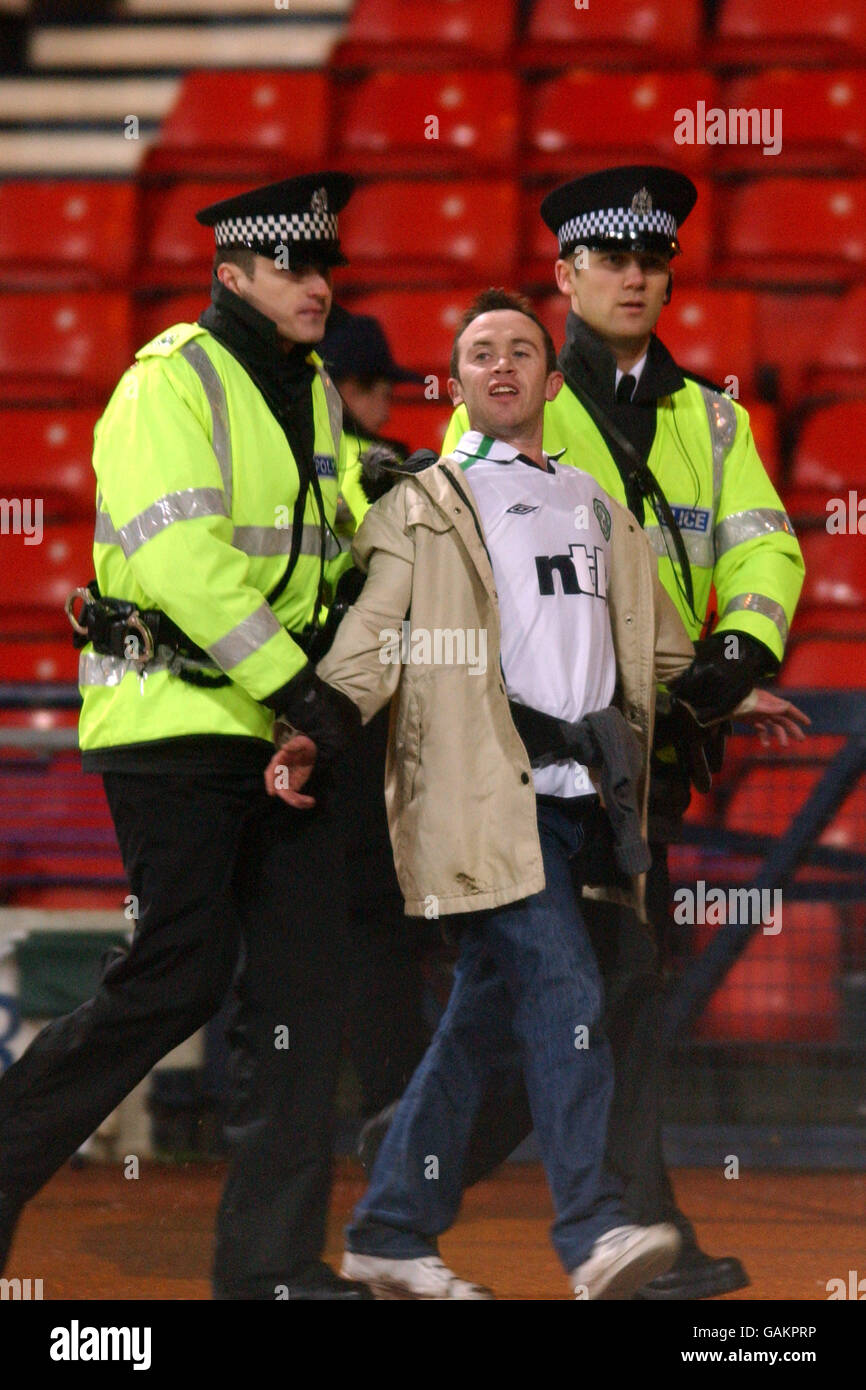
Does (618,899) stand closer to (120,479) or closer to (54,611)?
(120,479)

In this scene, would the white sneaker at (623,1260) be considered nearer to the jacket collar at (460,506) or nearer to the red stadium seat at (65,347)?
the jacket collar at (460,506)

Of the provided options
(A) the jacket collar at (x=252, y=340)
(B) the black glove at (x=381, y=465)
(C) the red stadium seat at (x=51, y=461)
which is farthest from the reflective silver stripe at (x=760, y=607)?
(C) the red stadium seat at (x=51, y=461)

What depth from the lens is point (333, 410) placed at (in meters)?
3.28

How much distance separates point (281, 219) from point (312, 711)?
31.9 inches

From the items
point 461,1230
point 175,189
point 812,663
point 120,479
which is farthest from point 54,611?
point 120,479

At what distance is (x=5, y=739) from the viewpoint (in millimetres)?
4809

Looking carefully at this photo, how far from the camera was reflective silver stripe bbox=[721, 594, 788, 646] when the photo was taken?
333 centimetres

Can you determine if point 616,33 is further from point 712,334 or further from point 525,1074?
point 525,1074

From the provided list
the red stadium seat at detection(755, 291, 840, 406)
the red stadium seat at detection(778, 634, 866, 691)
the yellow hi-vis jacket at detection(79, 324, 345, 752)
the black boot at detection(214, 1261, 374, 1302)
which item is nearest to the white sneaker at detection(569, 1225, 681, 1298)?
the black boot at detection(214, 1261, 374, 1302)

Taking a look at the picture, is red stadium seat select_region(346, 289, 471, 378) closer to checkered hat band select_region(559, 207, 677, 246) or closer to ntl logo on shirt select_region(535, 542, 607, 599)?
checkered hat band select_region(559, 207, 677, 246)

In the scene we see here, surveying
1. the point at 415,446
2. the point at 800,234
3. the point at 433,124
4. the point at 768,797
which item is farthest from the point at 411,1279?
the point at 433,124

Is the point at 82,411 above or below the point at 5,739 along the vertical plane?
Result: above

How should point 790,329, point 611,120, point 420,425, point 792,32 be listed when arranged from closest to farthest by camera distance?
point 420,425, point 790,329, point 611,120, point 792,32
